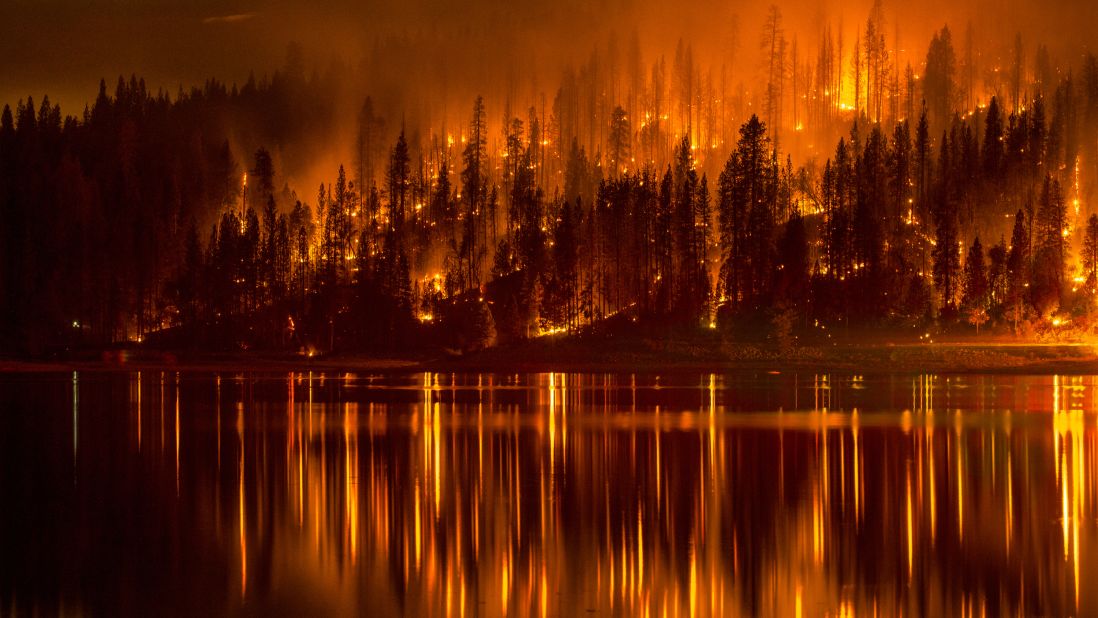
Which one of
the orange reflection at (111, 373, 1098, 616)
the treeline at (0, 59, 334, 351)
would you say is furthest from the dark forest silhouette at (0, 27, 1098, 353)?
the orange reflection at (111, 373, 1098, 616)

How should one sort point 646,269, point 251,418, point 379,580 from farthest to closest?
→ point 646,269 < point 251,418 < point 379,580

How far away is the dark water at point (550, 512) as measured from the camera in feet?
57.2

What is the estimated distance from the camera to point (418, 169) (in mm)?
163375

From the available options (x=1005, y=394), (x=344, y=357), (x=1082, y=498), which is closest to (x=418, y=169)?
(x=344, y=357)

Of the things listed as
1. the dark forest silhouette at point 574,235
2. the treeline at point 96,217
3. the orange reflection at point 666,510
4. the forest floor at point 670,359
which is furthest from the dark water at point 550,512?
the treeline at point 96,217

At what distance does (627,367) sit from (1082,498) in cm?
6874

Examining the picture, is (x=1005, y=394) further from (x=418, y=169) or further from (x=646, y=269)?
(x=418, y=169)

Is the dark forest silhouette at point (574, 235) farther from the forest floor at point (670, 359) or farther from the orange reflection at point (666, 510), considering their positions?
the orange reflection at point (666, 510)

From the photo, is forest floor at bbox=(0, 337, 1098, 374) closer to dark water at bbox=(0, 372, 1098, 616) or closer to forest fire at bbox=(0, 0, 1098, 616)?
forest fire at bbox=(0, 0, 1098, 616)

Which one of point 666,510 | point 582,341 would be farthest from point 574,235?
point 666,510

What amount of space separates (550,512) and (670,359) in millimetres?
72548

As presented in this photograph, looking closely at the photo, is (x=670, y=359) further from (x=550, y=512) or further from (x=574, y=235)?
(x=550, y=512)

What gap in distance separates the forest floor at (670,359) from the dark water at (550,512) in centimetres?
4210

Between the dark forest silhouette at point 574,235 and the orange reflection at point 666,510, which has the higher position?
the dark forest silhouette at point 574,235
